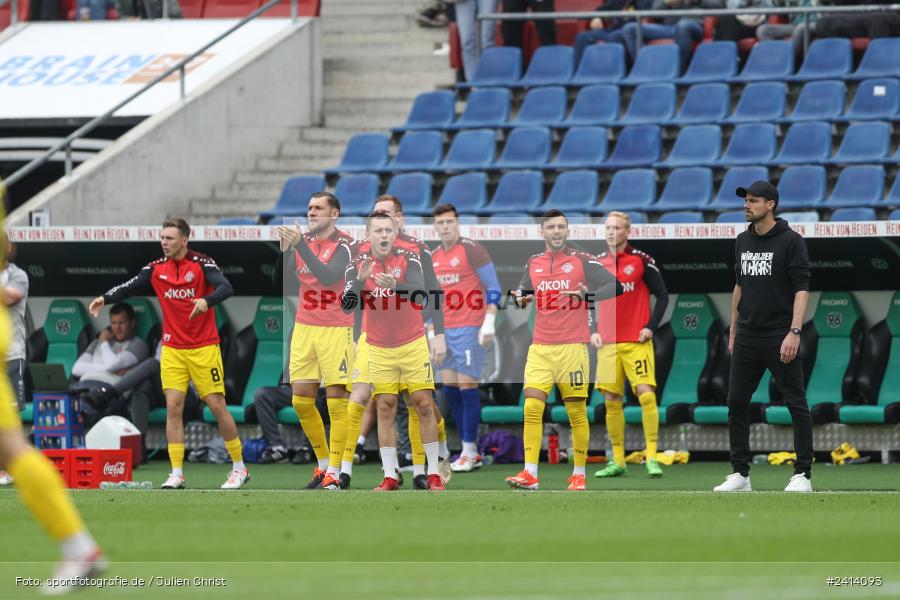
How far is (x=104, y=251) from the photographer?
17125 mm

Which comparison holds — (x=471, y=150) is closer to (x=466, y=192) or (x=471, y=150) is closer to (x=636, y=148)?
(x=466, y=192)

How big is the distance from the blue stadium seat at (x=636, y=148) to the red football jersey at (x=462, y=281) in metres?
4.18

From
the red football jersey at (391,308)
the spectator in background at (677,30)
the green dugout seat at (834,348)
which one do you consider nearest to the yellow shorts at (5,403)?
the red football jersey at (391,308)

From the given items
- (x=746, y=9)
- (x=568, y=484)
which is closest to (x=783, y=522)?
(x=568, y=484)

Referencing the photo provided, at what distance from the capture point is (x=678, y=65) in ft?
65.7

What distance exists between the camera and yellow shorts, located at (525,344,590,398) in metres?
12.6

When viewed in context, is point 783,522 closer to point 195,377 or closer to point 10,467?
point 10,467

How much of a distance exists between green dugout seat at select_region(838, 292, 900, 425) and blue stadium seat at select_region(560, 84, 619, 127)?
196 inches

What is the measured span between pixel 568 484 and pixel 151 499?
12.0ft

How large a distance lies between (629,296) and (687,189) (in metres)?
4.32

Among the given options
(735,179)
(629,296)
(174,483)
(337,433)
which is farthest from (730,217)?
(174,483)

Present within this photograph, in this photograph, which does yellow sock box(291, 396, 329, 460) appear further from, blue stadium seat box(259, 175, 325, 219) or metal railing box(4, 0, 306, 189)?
blue stadium seat box(259, 175, 325, 219)

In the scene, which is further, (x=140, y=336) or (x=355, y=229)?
(x=140, y=336)

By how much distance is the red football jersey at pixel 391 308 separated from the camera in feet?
39.4
